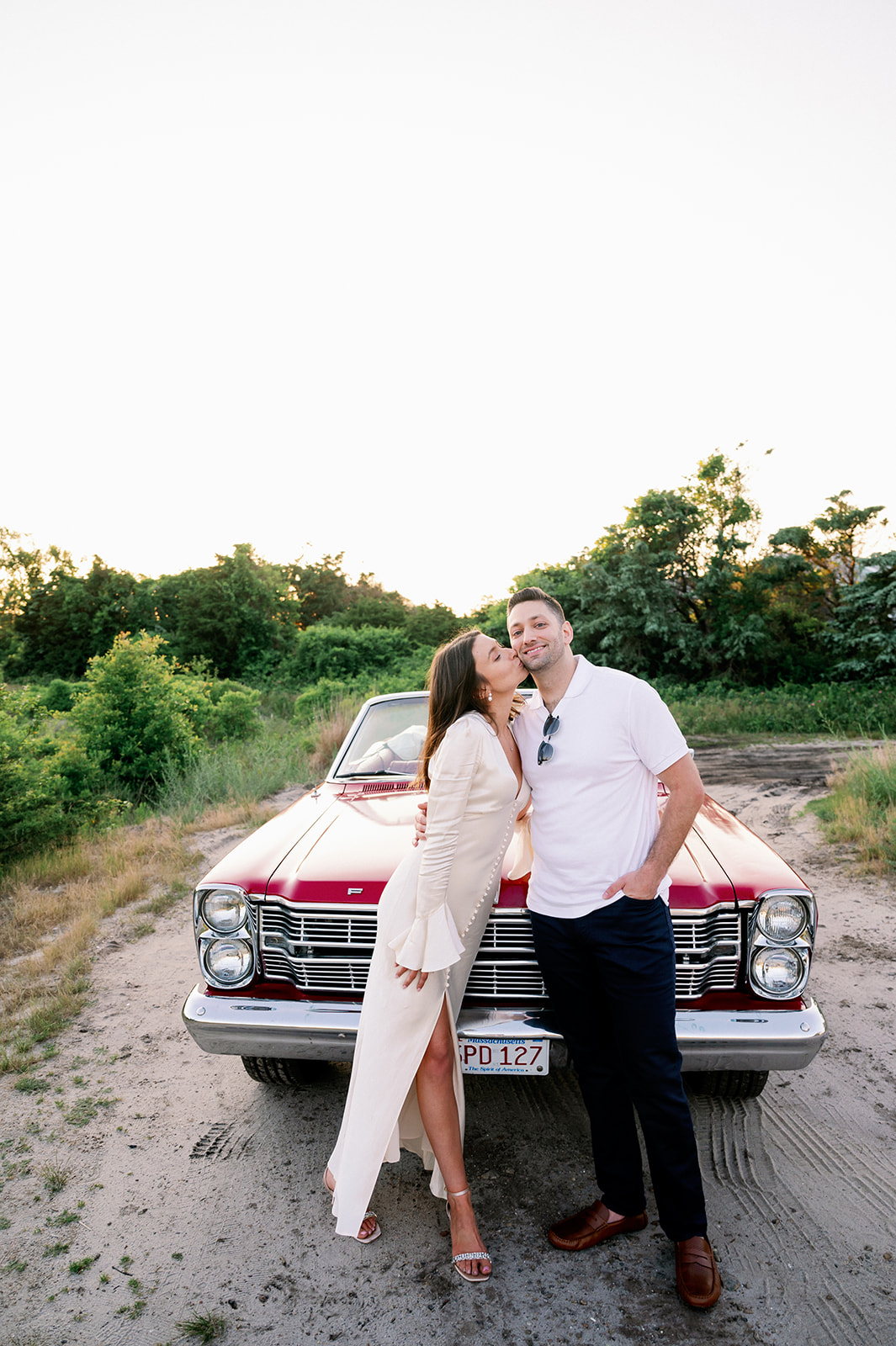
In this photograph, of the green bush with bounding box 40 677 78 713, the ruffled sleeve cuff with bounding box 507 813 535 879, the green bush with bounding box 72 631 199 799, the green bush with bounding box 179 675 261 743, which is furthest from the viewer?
the green bush with bounding box 40 677 78 713

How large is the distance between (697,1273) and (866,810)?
6.13 meters

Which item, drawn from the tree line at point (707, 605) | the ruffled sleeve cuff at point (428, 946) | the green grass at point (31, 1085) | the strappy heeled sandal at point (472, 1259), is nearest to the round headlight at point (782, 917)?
the ruffled sleeve cuff at point (428, 946)

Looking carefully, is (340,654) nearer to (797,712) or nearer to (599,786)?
(797,712)

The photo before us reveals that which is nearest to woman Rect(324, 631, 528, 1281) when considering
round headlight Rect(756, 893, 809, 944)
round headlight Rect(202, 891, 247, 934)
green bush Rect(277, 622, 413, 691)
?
round headlight Rect(202, 891, 247, 934)

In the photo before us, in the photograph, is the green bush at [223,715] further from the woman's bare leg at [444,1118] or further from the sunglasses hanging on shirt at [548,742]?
the sunglasses hanging on shirt at [548,742]

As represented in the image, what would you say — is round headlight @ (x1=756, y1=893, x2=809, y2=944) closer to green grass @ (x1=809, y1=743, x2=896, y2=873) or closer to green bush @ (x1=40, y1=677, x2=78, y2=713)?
green grass @ (x1=809, y1=743, x2=896, y2=873)

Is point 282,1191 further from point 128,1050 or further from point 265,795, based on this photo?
point 265,795

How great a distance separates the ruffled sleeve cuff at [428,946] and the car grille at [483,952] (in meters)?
0.37

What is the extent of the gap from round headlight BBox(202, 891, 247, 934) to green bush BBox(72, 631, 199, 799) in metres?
7.70

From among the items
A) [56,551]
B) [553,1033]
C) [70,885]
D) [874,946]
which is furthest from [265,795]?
[56,551]

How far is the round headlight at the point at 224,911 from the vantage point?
2748mm

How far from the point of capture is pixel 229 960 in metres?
2.75

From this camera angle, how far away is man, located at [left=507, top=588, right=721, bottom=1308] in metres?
2.16

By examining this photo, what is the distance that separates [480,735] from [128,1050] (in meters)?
2.84
